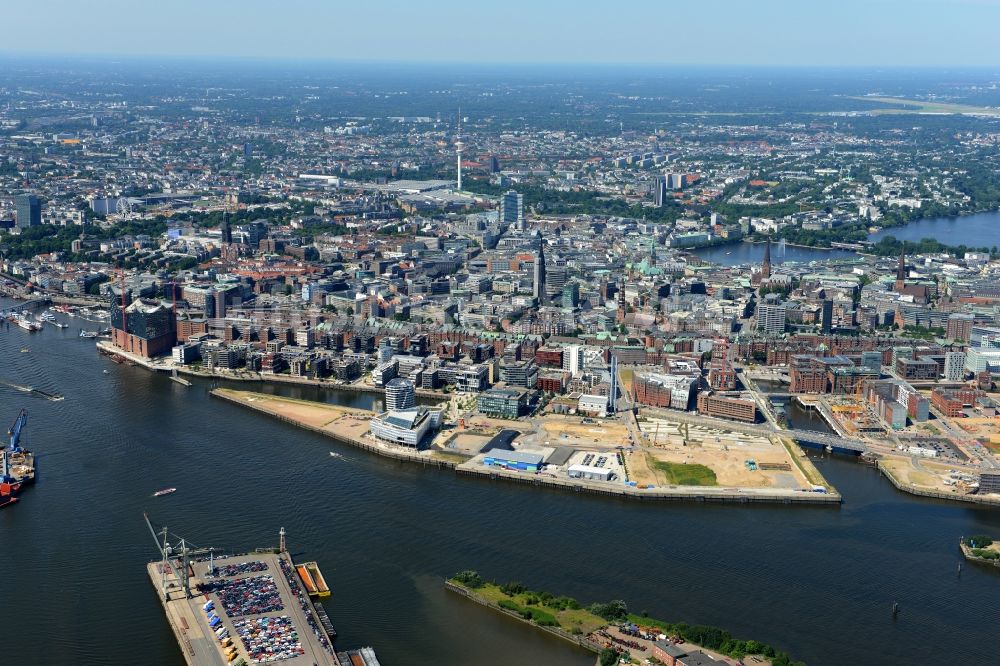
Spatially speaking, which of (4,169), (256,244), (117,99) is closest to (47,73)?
(117,99)

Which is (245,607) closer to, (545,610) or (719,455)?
(545,610)

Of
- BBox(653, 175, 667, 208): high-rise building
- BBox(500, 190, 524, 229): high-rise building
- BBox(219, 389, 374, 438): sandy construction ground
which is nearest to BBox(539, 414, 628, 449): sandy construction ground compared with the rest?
BBox(219, 389, 374, 438): sandy construction ground

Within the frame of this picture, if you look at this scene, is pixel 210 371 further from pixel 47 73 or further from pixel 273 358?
pixel 47 73

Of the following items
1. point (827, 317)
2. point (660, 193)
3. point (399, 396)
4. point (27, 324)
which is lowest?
point (27, 324)

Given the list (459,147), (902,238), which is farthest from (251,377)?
(459,147)

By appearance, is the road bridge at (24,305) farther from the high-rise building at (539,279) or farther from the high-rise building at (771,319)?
the high-rise building at (771,319)

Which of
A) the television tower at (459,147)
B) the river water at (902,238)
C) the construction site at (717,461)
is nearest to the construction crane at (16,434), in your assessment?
the construction site at (717,461)
